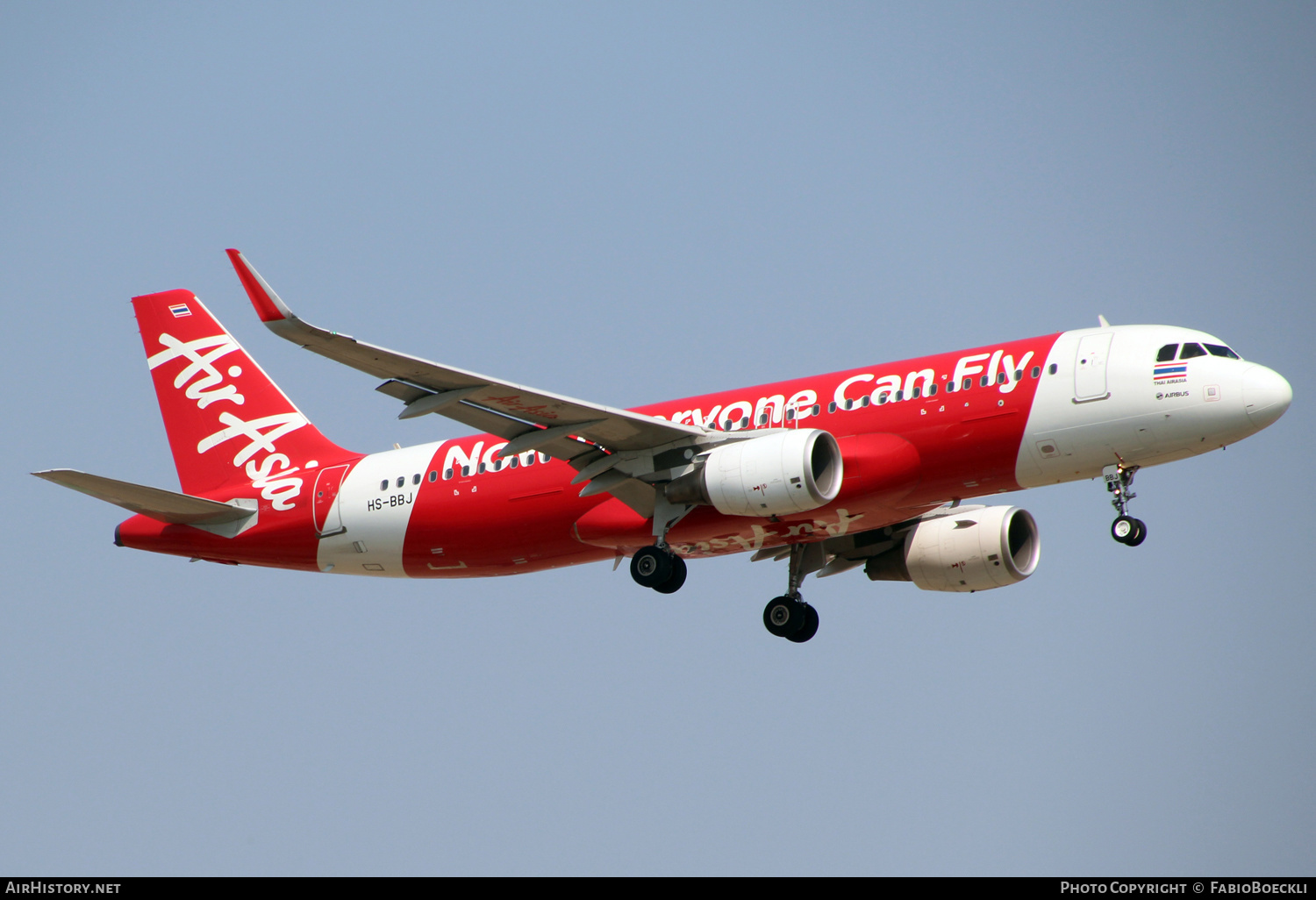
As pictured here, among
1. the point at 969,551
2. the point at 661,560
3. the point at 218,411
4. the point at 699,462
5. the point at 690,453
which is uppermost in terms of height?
the point at 218,411

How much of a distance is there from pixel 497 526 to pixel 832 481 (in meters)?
8.04

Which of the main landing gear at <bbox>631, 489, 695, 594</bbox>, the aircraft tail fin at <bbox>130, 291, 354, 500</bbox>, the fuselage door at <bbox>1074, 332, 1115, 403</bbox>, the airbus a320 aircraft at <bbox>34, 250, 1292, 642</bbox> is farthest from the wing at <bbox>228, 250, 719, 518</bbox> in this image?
the aircraft tail fin at <bbox>130, 291, 354, 500</bbox>

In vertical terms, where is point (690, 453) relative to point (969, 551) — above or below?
above

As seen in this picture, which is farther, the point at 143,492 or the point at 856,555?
the point at 856,555

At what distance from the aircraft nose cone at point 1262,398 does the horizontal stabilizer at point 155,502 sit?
22.3 metres

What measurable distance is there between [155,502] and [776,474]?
14.7 m

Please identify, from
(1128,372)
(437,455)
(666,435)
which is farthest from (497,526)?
(1128,372)

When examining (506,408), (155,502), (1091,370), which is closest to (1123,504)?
(1091,370)

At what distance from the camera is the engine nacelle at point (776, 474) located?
2941 centimetres

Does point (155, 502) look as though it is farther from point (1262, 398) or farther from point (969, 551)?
point (1262, 398)

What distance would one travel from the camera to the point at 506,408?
3011cm

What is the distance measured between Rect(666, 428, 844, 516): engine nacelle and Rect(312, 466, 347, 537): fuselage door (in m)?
→ 9.68

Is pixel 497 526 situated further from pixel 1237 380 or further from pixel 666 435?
pixel 1237 380
